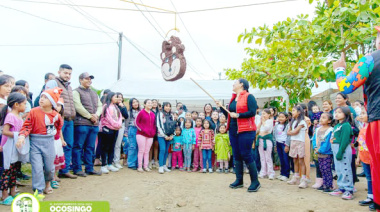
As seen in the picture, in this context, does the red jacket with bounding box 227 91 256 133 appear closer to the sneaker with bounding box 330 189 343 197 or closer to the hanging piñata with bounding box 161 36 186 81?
the hanging piñata with bounding box 161 36 186 81

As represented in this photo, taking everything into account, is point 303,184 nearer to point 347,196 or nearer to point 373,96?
point 347,196

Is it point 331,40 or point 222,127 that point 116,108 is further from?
point 331,40

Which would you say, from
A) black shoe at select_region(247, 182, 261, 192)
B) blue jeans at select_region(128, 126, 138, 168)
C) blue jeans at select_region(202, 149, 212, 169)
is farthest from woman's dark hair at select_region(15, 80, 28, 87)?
black shoe at select_region(247, 182, 261, 192)

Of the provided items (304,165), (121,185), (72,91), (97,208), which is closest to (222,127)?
(304,165)

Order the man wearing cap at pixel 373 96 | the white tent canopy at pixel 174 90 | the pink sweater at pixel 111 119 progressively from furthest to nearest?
the white tent canopy at pixel 174 90 < the pink sweater at pixel 111 119 < the man wearing cap at pixel 373 96

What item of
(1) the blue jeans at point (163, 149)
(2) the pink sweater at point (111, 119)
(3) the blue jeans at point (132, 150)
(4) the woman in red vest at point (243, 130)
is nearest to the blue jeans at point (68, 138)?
(2) the pink sweater at point (111, 119)

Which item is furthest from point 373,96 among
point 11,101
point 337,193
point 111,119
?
point 111,119

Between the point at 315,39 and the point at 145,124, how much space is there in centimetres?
386

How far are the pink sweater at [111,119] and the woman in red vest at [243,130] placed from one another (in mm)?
2462

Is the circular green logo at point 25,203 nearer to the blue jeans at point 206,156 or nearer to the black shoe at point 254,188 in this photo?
the black shoe at point 254,188

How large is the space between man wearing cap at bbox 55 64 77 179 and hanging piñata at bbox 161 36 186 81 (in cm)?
176

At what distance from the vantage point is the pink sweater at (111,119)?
18.5 feet

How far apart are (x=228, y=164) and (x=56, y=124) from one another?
416 cm

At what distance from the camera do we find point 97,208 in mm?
2963
